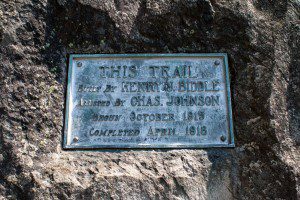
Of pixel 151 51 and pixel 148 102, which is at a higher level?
pixel 151 51

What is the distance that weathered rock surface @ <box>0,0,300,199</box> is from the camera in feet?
7.64

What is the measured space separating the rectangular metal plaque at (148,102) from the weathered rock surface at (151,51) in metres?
0.06

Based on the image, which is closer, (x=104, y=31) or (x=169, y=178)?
(x=169, y=178)

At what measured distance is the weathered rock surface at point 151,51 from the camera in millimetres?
2328

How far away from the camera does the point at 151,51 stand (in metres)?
2.69

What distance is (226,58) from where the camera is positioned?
2.69 meters

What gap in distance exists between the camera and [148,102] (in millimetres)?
2605

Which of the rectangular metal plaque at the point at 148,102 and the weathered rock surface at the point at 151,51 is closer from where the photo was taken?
the weathered rock surface at the point at 151,51

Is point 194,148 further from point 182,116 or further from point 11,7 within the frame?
point 11,7

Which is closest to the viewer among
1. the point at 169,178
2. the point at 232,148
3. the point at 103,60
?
the point at 169,178

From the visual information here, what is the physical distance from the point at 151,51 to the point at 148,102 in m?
0.36

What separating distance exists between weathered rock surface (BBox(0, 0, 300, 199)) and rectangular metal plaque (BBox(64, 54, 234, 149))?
6 cm

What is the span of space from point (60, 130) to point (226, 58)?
3.99 feet

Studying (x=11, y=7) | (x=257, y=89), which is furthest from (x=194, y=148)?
(x=11, y=7)
